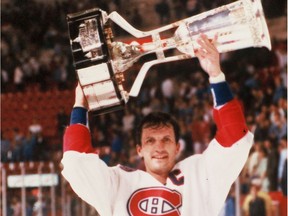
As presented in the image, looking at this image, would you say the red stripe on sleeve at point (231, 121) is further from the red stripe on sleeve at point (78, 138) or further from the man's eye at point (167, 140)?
the red stripe on sleeve at point (78, 138)

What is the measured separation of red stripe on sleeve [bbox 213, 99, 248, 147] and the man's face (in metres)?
0.19

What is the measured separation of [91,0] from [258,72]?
7.84 ft

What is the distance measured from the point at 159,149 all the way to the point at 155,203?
0.15 m

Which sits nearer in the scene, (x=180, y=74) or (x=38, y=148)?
(x=38, y=148)

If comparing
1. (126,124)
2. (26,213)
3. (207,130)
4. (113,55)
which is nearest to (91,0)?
(126,124)

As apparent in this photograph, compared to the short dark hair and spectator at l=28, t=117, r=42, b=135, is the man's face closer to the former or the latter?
the short dark hair

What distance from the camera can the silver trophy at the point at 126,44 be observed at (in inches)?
71.5

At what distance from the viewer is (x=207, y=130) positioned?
6793mm

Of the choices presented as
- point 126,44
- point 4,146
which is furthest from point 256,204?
point 126,44

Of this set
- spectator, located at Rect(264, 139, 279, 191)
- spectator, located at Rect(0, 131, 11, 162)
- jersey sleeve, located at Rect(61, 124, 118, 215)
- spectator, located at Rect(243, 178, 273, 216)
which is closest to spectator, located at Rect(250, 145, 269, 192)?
spectator, located at Rect(264, 139, 279, 191)

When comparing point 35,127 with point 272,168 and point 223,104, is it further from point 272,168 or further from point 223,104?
point 223,104

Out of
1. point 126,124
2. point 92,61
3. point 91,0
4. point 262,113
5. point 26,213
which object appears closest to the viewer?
point 92,61

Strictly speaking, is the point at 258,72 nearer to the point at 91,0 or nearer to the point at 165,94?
the point at 165,94

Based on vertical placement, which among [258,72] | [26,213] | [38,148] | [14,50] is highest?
[14,50]
